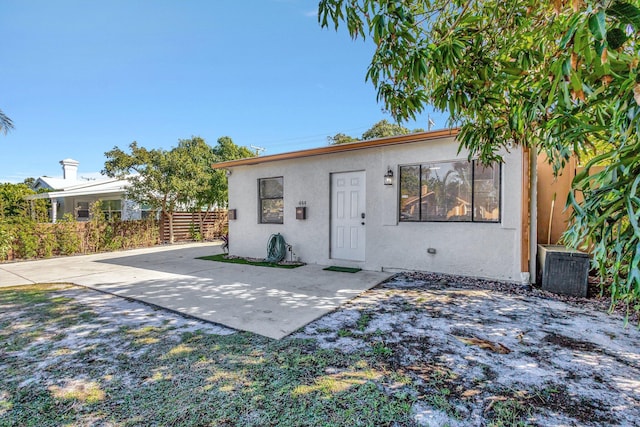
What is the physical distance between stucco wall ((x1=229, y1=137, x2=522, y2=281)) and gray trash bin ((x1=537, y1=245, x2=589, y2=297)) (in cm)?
43

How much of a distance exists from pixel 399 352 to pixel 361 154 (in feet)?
14.8

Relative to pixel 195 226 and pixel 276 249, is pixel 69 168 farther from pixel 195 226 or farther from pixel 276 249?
pixel 276 249

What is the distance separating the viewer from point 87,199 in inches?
582

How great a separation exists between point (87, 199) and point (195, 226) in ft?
22.0

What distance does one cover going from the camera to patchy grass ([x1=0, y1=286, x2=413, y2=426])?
1773 millimetres

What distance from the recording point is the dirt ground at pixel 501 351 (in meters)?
1.85

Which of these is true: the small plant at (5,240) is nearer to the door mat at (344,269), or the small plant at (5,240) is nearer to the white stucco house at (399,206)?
the white stucco house at (399,206)

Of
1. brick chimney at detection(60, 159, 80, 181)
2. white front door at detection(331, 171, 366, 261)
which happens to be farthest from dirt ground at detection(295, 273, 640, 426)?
→ brick chimney at detection(60, 159, 80, 181)

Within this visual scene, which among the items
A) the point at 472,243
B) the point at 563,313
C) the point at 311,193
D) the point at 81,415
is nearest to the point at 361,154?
the point at 311,193

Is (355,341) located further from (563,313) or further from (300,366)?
(563,313)

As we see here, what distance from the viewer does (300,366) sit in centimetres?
234

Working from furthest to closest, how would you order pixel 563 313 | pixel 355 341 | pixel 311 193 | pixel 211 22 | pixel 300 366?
pixel 211 22 < pixel 311 193 < pixel 563 313 < pixel 355 341 < pixel 300 366

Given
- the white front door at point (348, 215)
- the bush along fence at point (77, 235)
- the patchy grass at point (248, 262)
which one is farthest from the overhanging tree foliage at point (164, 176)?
the white front door at point (348, 215)

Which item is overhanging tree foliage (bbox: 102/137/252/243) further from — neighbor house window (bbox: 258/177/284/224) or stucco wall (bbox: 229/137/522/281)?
neighbor house window (bbox: 258/177/284/224)
